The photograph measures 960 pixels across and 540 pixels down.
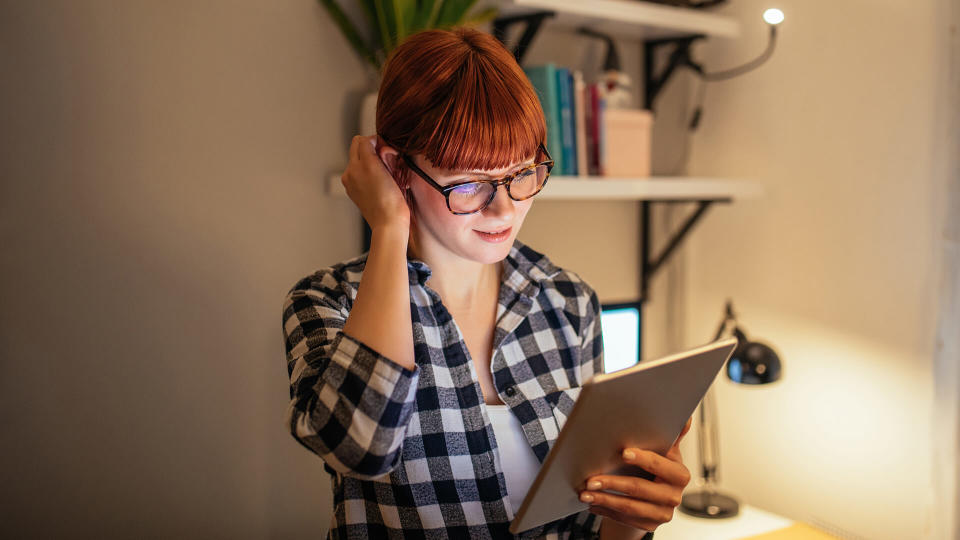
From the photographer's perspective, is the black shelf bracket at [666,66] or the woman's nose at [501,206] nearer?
the woman's nose at [501,206]

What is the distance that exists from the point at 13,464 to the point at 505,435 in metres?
0.89

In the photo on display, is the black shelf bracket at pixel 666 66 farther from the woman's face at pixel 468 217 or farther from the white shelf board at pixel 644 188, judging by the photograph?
the woman's face at pixel 468 217

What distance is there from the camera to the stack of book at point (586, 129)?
1.61m

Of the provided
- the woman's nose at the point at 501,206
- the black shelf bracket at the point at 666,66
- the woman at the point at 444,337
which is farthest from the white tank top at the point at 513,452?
the black shelf bracket at the point at 666,66

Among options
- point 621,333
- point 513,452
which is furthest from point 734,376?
point 513,452

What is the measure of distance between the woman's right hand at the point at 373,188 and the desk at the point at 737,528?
3.40ft

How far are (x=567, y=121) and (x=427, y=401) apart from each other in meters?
0.85

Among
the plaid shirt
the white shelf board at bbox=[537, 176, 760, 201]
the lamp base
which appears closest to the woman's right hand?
the plaid shirt

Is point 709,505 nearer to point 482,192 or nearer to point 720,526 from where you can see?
point 720,526

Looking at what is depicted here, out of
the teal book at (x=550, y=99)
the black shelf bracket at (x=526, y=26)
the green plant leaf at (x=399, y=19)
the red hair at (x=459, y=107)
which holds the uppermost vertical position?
the black shelf bracket at (x=526, y=26)

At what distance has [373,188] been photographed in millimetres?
914

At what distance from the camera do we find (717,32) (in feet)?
6.09

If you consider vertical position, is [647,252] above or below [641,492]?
above

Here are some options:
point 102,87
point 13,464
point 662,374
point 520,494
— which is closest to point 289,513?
point 13,464
